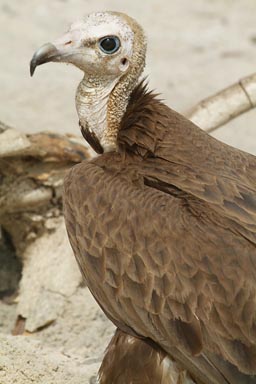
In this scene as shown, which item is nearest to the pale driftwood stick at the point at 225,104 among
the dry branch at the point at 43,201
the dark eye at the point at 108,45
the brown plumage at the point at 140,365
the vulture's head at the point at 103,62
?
the dry branch at the point at 43,201

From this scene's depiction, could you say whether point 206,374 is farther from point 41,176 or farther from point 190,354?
point 41,176

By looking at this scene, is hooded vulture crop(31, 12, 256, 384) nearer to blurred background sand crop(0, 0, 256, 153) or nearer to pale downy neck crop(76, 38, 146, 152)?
pale downy neck crop(76, 38, 146, 152)

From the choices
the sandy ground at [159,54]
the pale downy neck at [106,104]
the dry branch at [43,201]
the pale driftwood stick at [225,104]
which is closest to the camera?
the pale downy neck at [106,104]

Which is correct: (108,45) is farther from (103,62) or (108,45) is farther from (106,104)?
(106,104)

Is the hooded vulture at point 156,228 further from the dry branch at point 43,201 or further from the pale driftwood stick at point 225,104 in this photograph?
the pale driftwood stick at point 225,104

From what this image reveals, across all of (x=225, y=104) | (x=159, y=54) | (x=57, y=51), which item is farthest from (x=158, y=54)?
(x=57, y=51)

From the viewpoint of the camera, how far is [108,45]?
5.54 meters

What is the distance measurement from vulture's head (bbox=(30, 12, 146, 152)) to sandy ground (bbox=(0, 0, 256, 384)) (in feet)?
11.4

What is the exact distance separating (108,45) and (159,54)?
7.06 meters

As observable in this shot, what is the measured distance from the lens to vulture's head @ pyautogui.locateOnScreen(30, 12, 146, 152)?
5.48m

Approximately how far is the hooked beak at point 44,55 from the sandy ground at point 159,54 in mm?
3650

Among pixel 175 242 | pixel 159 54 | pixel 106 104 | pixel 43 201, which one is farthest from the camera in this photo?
pixel 159 54

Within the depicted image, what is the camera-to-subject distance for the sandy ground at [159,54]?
400 inches

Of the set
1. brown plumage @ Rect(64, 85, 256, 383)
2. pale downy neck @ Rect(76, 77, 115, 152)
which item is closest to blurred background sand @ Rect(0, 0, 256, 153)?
pale downy neck @ Rect(76, 77, 115, 152)
